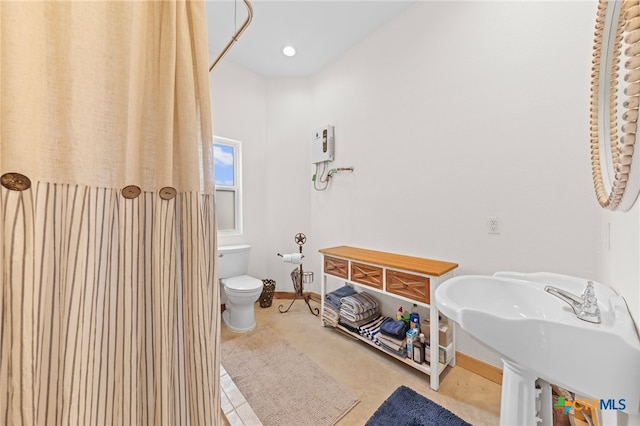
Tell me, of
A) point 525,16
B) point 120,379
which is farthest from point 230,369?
point 525,16

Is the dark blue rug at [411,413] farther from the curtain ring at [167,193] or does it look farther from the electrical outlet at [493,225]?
the curtain ring at [167,193]

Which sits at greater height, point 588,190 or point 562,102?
point 562,102

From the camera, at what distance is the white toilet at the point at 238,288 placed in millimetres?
2236

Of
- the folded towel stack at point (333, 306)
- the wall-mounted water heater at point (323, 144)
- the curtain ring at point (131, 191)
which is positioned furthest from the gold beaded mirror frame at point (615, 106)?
the wall-mounted water heater at point (323, 144)

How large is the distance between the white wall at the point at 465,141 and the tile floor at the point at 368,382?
264mm

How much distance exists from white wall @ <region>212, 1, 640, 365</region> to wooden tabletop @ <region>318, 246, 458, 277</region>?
0.28ft

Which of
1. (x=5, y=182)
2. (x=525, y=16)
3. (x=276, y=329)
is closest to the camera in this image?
(x=5, y=182)

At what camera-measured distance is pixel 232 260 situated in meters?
2.58

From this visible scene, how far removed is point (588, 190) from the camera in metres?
1.33

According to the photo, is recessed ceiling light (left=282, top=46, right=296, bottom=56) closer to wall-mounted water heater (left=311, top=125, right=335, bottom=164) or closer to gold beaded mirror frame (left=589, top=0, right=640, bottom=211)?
wall-mounted water heater (left=311, top=125, right=335, bottom=164)

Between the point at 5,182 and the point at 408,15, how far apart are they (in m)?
2.65

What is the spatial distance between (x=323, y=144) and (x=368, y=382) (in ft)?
7.34

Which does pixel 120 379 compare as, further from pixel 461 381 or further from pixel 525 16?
pixel 525 16

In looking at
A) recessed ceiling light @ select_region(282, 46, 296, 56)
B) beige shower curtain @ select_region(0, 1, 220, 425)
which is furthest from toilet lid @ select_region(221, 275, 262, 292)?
recessed ceiling light @ select_region(282, 46, 296, 56)
